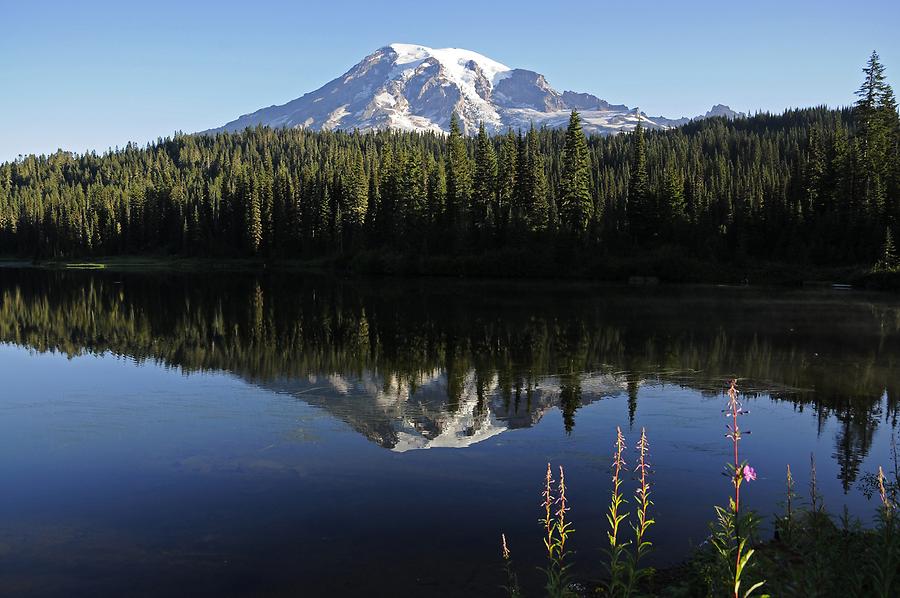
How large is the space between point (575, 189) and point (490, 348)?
66.2 meters

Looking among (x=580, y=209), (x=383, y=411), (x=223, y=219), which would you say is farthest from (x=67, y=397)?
(x=223, y=219)

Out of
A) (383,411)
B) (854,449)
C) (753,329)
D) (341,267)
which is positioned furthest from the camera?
(341,267)

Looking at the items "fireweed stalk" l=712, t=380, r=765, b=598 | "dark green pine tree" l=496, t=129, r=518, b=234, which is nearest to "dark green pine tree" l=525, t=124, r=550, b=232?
"dark green pine tree" l=496, t=129, r=518, b=234

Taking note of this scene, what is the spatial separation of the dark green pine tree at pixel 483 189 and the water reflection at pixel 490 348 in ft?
141

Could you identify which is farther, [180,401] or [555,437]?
[180,401]

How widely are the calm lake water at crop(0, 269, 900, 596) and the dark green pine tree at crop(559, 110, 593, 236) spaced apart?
55.6m

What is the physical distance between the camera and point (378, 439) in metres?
17.5

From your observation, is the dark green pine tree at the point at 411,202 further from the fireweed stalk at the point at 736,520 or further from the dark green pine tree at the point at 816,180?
the fireweed stalk at the point at 736,520

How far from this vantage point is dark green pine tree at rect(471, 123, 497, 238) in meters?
102

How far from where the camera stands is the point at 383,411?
2020 centimetres

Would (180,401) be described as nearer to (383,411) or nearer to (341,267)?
(383,411)

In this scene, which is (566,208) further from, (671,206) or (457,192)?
(457,192)

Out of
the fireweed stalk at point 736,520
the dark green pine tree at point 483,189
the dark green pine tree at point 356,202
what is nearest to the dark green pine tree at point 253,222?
the dark green pine tree at point 356,202

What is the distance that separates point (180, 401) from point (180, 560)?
1187cm
